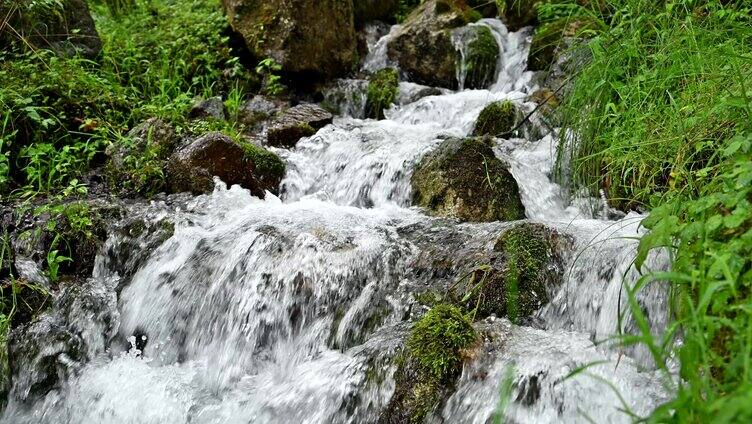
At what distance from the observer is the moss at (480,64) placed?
7.06 metres

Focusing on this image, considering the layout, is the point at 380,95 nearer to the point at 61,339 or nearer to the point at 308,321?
the point at 308,321

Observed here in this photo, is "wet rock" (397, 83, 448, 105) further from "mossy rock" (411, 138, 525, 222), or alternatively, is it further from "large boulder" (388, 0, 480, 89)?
"mossy rock" (411, 138, 525, 222)

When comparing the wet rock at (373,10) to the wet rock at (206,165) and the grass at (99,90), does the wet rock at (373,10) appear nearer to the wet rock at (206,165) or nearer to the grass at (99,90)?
the grass at (99,90)

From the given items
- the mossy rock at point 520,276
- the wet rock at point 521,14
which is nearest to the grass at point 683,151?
the mossy rock at point 520,276

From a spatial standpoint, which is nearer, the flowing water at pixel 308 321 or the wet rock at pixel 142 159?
the flowing water at pixel 308 321

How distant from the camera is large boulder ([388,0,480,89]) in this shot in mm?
7203

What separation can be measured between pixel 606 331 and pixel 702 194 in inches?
30.4

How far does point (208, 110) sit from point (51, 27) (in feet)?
5.53

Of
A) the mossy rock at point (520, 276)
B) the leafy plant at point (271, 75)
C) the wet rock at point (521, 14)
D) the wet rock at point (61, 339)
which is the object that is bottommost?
the wet rock at point (61, 339)

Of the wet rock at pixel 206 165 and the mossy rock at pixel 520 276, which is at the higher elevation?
the wet rock at pixel 206 165

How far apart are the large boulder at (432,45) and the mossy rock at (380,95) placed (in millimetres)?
776

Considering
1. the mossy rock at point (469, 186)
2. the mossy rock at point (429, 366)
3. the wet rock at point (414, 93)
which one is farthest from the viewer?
the wet rock at point (414, 93)

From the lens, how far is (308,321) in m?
3.09

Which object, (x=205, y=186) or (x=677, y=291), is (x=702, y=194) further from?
(x=205, y=186)
